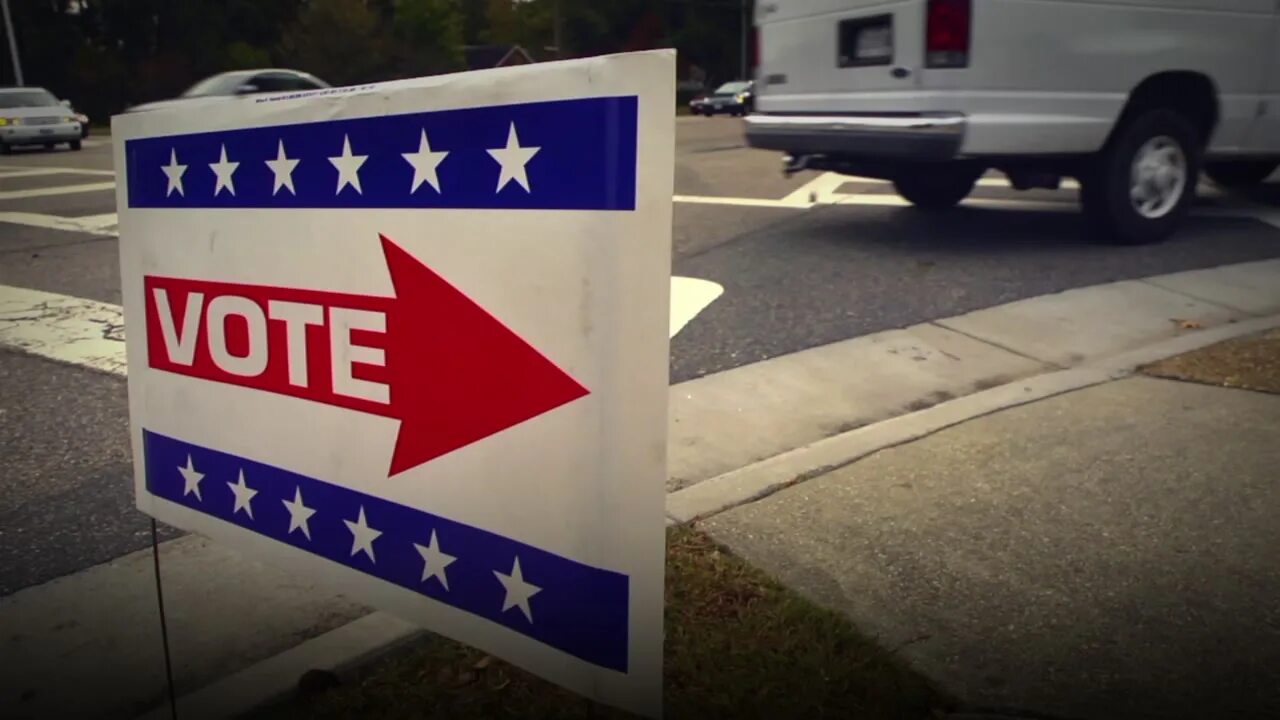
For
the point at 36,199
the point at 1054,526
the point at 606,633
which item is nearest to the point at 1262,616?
the point at 1054,526

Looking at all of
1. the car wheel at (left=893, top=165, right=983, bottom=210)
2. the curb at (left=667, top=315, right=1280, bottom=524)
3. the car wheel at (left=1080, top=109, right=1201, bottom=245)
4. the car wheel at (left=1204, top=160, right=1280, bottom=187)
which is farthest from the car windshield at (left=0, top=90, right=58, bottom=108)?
the curb at (left=667, top=315, right=1280, bottom=524)

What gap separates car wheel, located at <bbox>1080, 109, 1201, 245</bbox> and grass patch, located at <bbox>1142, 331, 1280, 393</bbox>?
6.96 ft

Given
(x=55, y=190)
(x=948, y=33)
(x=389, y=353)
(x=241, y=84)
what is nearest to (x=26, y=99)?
(x=241, y=84)

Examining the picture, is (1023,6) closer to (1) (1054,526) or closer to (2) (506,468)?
(1) (1054,526)

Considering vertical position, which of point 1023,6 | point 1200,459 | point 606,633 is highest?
point 1023,6

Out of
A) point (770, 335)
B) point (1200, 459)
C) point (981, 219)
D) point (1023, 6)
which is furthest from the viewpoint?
point (981, 219)

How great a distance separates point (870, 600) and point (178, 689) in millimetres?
1751

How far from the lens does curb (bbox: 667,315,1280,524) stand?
10.9 feet

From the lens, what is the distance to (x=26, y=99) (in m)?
21.8

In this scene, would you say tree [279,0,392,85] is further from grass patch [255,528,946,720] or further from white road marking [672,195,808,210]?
grass patch [255,528,946,720]

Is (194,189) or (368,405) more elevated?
(194,189)

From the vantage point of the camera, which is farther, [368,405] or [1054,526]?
[1054,526]

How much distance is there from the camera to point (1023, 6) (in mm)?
6043

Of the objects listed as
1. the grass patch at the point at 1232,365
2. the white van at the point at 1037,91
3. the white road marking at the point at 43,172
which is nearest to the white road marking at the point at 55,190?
the white road marking at the point at 43,172
